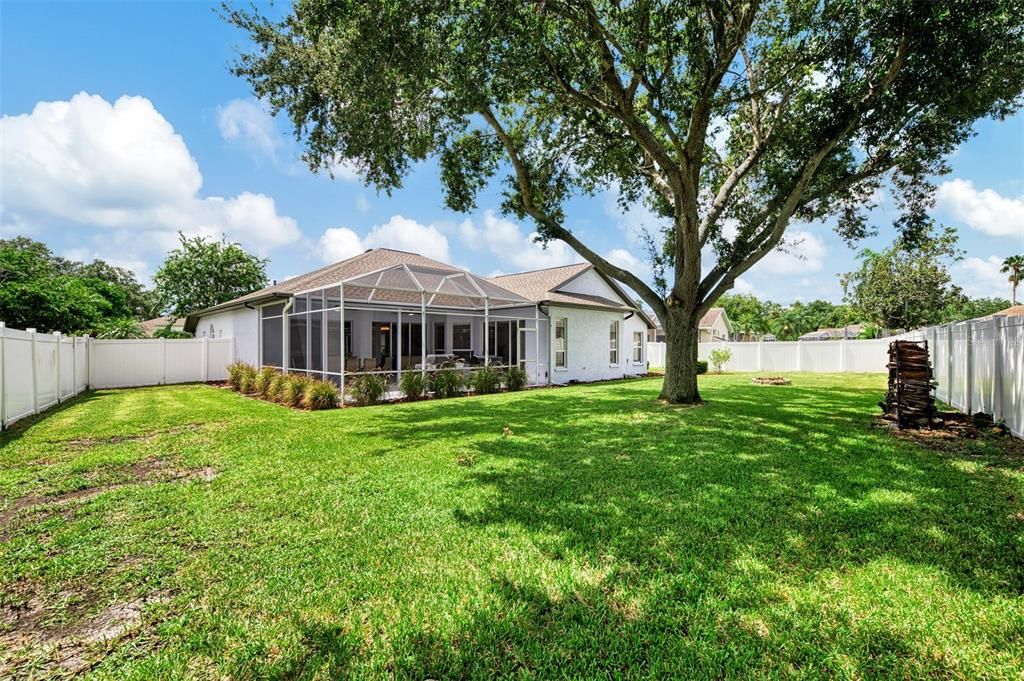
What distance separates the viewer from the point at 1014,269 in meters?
35.0

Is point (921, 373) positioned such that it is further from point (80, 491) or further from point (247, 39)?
point (247, 39)

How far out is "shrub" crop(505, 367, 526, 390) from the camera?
612 inches

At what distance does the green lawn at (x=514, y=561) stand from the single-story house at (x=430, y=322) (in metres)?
8.06

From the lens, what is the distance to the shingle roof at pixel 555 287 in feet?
60.8

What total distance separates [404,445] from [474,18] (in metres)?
6.51

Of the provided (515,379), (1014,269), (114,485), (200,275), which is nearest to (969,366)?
(515,379)

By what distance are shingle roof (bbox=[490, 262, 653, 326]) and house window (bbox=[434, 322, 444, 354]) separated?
12.3 feet

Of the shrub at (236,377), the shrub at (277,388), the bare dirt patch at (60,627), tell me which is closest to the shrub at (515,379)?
the shrub at (277,388)

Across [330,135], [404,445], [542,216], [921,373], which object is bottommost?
[404,445]

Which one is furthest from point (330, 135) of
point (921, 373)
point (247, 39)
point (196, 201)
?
point (196, 201)

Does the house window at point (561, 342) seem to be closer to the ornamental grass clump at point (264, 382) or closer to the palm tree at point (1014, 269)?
the ornamental grass clump at point (264, 382)

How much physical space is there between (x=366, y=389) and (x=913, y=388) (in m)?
11.5

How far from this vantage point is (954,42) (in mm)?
7328

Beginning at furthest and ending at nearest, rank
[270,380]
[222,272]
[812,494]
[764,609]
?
[222,272]
[270,380]
[812,494]
[764,609]
